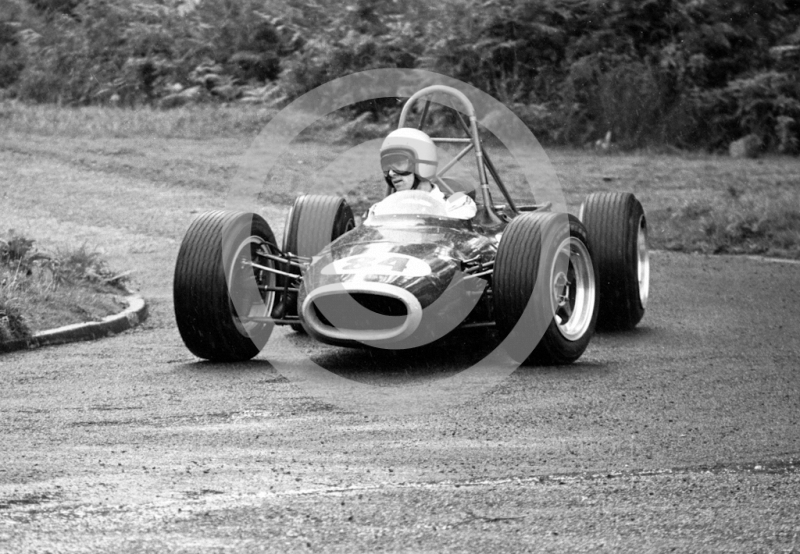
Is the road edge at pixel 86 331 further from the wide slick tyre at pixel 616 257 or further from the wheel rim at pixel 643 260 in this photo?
the wheel rim at pixel 643 260

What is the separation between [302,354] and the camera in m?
8.78

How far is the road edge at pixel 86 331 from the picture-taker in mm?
9047

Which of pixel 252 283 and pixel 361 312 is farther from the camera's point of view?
pixel 252 283

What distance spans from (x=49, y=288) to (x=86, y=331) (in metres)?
0.80

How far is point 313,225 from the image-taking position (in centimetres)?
973

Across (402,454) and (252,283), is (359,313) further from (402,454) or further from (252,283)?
(402,454)

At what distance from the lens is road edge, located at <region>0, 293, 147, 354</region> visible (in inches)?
356

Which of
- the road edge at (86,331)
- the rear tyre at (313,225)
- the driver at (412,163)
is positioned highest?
the driver at (412,163)

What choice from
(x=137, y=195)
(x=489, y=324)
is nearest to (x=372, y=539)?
(x=489, y=324)

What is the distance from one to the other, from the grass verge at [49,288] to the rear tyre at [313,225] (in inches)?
69.0

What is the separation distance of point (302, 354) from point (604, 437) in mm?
3330

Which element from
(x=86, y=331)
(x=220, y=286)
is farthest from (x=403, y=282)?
(x=86, y=331)

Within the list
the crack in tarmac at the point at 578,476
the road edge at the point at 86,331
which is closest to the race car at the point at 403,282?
the road edge at the point at 86,331

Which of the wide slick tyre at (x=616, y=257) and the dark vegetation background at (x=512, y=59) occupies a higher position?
the dark vegetation background at (x=512, y=59)
